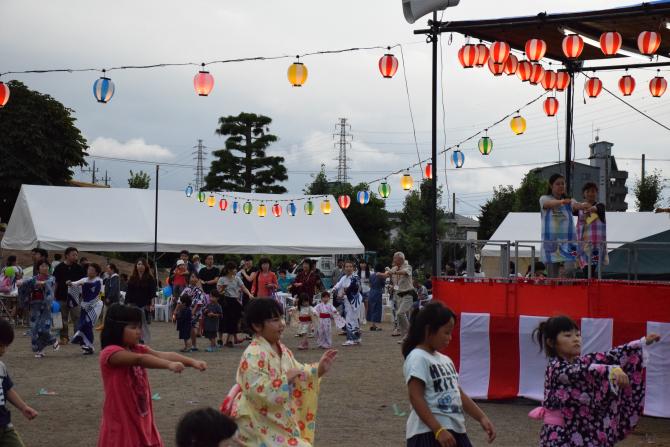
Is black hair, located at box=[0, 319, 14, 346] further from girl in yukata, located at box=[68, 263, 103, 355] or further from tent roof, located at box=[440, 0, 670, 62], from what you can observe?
girl in yukata, located at box=[68, 263, 103, 355]

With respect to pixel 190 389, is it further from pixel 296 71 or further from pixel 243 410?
pixel 243 410

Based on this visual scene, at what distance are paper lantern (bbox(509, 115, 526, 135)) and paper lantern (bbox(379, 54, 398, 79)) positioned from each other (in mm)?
2395

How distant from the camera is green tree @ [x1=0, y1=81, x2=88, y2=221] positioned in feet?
143

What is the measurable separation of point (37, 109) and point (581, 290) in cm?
3928

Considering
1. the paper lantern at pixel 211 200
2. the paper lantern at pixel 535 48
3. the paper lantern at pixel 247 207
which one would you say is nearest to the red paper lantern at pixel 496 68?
the paper lantern at pixel 535 48

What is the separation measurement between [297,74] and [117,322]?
980cm

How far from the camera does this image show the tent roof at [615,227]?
85.2ft

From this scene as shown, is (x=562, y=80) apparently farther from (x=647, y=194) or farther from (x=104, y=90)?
(x=647, y=194)

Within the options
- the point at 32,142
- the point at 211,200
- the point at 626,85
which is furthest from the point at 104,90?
the point at 32,142

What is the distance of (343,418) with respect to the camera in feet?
32.9

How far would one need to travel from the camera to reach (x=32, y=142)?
44.0m

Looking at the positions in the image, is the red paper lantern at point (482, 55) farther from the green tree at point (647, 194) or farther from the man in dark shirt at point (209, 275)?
the green tree at point (647, 194)

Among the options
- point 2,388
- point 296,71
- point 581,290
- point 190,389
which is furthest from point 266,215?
point 2,388

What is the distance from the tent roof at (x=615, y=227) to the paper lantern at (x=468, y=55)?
1072cm
